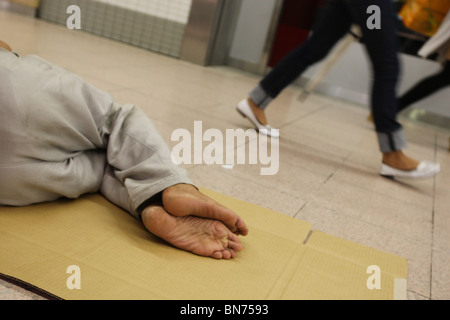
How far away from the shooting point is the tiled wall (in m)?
4.96

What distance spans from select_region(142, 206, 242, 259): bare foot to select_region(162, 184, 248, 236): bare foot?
0.06 feet

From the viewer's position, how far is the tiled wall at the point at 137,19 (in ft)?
16.3

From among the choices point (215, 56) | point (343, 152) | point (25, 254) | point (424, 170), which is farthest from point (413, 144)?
point (25, 254)

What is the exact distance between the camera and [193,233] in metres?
1.15

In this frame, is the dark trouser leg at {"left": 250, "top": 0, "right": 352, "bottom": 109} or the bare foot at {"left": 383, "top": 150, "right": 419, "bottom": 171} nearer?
the bare foot at {"left": 383, "top": 150, "right": 419, "bottom": 171}

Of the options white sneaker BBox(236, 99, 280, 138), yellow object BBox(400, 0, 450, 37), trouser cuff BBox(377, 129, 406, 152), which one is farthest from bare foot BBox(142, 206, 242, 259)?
yellow object BBox(400, 0, 450, 37)

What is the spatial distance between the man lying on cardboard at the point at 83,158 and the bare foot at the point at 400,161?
1304mm

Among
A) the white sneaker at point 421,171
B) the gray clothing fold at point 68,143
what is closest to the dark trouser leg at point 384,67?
the white sneaker at point 421,171

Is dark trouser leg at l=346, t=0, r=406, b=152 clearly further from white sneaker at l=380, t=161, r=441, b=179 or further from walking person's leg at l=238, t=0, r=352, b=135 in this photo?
walking person's leg at l=238, t=0, r=352, b=135

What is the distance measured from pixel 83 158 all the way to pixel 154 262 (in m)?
0.38

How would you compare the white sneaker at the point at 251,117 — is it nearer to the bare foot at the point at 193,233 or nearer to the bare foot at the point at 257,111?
the bare foot at the point at 257,111

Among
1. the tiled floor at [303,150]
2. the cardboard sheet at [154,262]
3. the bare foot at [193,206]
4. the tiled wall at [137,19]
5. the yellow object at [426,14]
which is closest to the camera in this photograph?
the cardboard sheet at [154,262]

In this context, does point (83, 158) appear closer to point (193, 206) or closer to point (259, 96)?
point (193, 206)

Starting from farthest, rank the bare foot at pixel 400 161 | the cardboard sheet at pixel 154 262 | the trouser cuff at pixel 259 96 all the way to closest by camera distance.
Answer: the trouser cuff at pixel 259 96 → the bare foot at pixel 400 161 → the cardboard sheet at pixel 154 262
